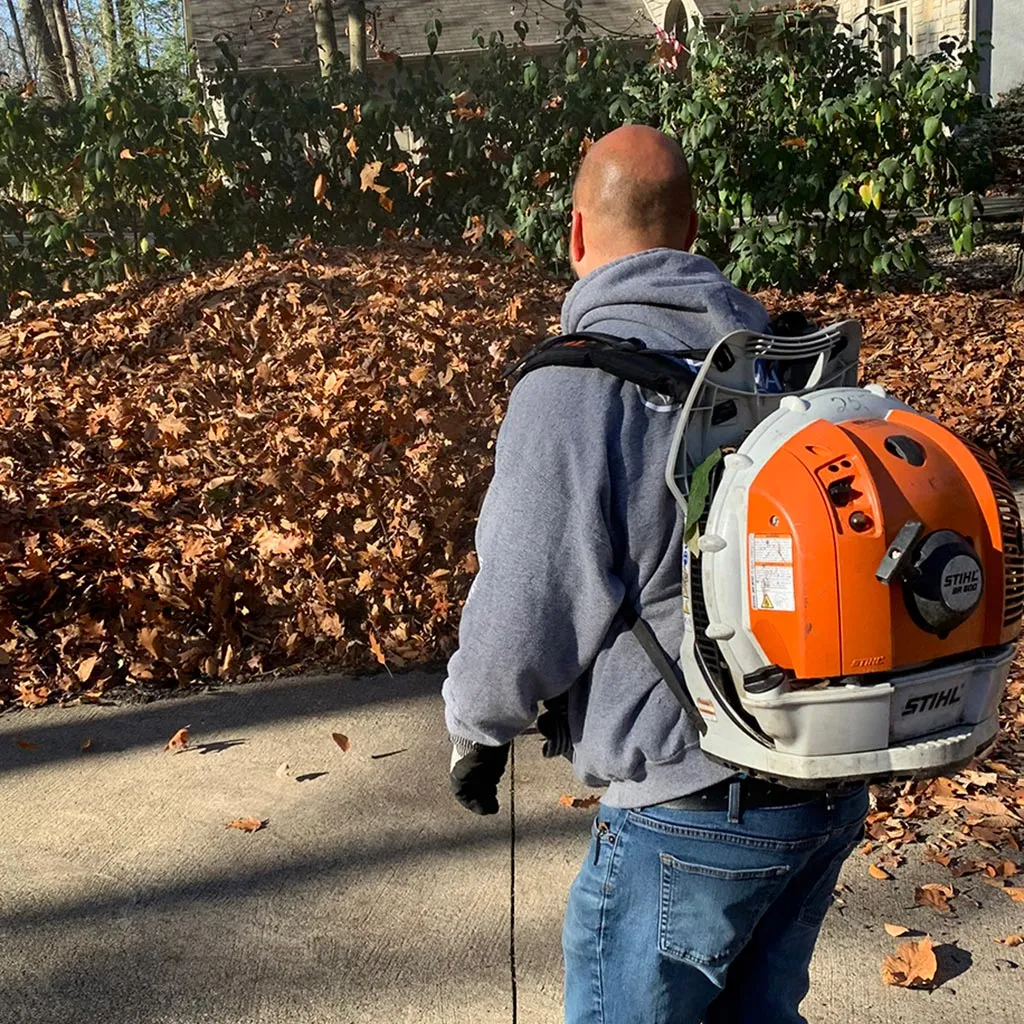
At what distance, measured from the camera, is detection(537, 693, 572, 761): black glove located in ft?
6.39

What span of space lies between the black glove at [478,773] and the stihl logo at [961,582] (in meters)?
0.73

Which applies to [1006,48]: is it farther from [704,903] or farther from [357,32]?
[704,903]

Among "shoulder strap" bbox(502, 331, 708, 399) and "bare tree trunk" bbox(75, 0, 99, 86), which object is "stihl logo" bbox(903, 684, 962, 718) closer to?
"shoulder strap" bbox(502, 331, 708, 399)

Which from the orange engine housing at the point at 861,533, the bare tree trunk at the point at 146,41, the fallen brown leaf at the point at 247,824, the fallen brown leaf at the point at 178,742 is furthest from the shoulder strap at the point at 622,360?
the bare tree trunk at the point at 146,41

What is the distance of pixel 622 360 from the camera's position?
5.68 feet

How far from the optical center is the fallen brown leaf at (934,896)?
323 cm

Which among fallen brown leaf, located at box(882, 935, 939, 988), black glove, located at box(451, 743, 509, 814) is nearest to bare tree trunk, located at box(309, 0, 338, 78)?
fallen brown leaf, located at box(882, 935, 939, 988)

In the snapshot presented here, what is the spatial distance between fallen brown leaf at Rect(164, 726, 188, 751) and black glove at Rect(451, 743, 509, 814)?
92.1 inches

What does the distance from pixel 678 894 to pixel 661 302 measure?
0.85m

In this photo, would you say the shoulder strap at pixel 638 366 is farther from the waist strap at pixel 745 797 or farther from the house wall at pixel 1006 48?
the house wall at pixel 1006 48

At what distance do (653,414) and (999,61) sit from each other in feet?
61.4

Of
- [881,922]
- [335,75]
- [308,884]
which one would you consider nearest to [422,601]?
[308,884]

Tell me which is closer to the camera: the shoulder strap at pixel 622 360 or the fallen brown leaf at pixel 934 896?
the shoulder strap at pixel 622 360

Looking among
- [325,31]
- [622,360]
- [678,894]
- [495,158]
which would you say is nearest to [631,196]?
[622,360]
